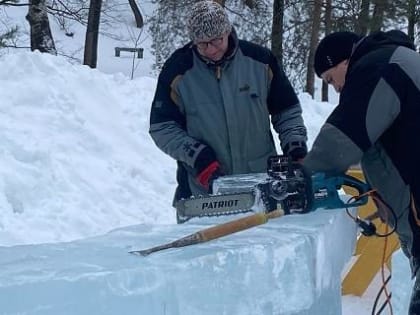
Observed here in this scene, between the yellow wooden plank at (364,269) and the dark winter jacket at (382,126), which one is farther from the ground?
the dark winter jacket at (382,126)

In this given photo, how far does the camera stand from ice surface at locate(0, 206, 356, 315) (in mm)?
2176

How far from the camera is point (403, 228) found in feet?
9.80

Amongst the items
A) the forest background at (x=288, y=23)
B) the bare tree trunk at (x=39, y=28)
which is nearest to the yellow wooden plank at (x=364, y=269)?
the bare tree trunk at (x=39, y=28)

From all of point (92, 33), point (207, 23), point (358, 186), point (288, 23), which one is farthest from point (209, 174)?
point (288, 23)

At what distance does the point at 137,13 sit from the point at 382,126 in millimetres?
30047

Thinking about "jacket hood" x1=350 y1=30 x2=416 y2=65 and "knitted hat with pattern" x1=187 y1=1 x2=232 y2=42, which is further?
"knitted hat with pattern" x1=187 y1=1 x2=232 y2=42

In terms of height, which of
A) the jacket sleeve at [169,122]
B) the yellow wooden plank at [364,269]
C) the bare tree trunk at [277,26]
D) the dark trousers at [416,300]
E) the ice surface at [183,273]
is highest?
the bare tree trunk at [277,26]

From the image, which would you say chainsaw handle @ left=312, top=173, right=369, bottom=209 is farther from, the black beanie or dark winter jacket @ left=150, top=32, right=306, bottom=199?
dark winter jacket @ left=150, top=32, right=306, bottom=199

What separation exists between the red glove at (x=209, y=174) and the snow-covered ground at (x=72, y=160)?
204 centimetres

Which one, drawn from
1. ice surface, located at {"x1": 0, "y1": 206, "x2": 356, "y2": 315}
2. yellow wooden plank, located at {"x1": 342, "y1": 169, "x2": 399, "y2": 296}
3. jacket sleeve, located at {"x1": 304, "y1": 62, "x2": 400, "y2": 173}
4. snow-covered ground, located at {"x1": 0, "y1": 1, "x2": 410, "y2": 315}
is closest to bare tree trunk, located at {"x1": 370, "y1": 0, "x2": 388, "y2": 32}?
snow-covered ground, located at {"x1": 0, "y1": 1, "x2": 410, "y2": 315}

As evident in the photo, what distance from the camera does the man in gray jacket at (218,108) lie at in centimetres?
393

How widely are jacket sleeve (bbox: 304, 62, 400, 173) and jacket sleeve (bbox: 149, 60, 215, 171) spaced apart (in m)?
1.22

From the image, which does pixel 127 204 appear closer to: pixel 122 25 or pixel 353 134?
pixel 353 134

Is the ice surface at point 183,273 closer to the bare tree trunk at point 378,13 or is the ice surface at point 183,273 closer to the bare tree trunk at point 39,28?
the bare tree trunk at point 39,28
